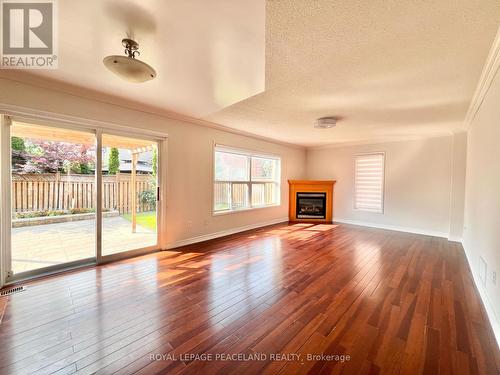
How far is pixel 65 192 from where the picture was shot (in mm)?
2828

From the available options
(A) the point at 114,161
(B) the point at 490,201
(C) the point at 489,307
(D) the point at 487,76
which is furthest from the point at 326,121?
(A) the point at 114,161

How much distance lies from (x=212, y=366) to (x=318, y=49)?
98.8 inches

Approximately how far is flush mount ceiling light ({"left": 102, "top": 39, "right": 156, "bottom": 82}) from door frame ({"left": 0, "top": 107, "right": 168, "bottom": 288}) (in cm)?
151

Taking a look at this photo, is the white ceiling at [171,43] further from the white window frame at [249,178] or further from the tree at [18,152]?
the white window frame at [249,178]

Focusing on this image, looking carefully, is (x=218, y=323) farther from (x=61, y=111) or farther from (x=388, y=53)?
(x=61, y=111)

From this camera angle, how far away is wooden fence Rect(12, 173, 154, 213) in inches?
101

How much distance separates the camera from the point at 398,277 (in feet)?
8.87

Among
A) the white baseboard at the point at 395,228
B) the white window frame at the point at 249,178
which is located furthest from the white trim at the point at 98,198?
the white baseboard at the point at 395,228

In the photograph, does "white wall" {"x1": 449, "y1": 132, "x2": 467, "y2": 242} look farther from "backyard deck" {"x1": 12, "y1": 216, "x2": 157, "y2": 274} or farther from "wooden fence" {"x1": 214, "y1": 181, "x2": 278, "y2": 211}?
"backyard deck" {"x1": 12, "y1": 216, "x2": 157, "y2": 274}

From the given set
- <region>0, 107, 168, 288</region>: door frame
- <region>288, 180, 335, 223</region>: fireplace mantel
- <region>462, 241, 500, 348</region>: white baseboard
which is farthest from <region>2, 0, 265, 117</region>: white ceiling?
<region>288, 180, 335, 223</region>: fireplace mantel

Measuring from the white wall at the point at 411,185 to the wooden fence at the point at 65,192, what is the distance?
5.45 m

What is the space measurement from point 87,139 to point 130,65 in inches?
73.6

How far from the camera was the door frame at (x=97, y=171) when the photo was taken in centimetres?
235

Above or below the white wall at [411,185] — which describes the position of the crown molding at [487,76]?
above
